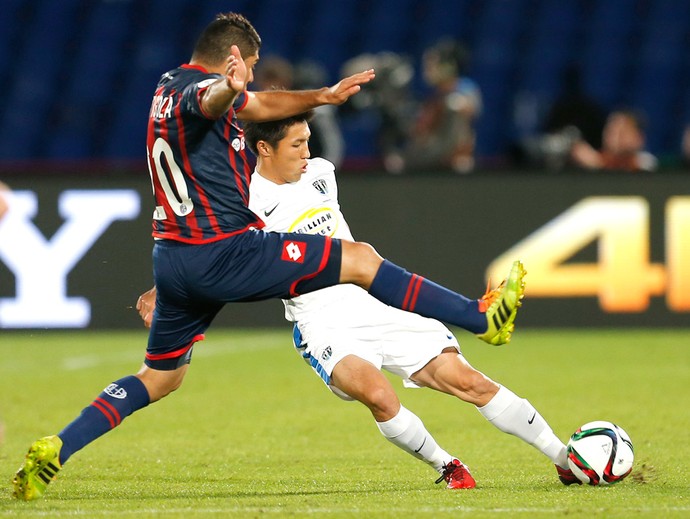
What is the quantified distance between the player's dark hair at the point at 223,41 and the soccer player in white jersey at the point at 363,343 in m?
0.46

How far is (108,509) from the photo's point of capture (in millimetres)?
5086

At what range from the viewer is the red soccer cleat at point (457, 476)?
5578 millimetres

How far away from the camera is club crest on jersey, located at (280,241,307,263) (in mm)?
5250

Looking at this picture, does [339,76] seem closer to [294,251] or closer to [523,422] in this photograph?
[523,422]

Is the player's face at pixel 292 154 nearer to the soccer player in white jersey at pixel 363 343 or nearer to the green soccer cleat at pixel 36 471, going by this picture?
the soccer player in white jersey at pixel 363 343

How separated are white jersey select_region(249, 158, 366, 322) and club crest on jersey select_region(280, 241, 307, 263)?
650mm

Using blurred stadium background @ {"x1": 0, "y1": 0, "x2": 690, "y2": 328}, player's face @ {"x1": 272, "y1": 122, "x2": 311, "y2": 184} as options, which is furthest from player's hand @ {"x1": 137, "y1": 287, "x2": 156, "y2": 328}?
blurred stadium background @ {"x1": 0, "y1": 0, "x2": 690, "y2": 328}

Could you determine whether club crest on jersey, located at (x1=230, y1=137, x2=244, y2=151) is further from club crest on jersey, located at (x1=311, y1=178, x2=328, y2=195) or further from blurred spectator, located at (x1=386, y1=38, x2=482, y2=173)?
blurred spectator, located at (x1=386, y1=38, x2=482, y2=173)

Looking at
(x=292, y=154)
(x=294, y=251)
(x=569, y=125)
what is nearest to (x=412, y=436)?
(x=294, y=251)

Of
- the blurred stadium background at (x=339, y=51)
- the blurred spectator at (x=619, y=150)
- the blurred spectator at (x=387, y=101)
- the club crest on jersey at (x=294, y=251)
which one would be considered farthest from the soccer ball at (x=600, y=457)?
the blurred stadium background at (x=339, y=51)

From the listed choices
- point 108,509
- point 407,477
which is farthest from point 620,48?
point 108,509

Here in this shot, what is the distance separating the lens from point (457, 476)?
560 centimetres

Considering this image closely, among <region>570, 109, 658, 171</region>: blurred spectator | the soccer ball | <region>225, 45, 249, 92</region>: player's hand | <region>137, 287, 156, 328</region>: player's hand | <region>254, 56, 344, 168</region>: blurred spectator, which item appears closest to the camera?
<region>225, 45, 249, 92</region>: player's hand

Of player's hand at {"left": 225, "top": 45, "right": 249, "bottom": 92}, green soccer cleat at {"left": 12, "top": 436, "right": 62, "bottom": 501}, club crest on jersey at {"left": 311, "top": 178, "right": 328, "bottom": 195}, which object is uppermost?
player's hand at {"left": 225, "top": 45, "right": 249, "bottom": 92}
